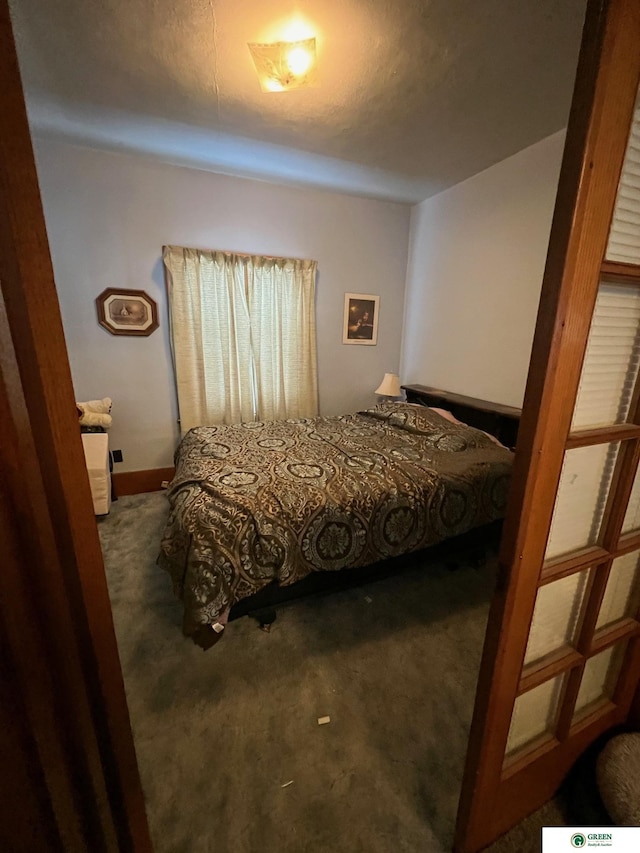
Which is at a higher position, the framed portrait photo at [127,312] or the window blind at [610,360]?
the framed portrait photo at [127,312]

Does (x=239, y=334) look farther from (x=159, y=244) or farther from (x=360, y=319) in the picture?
(x=360, y=319)

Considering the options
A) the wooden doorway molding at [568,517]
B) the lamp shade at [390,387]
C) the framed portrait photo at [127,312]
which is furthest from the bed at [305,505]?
the framed portrait photo at [127,312]

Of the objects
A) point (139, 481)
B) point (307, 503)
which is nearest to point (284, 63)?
point (307, 503)

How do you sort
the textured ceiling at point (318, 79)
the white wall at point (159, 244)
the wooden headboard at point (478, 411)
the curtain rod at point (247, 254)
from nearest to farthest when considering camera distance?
1. the textured ceiling at point (318, 79)
2. the wooden headboard at point (478, 411)
3. the white wall at point (159, 244)
4. the curtain rod at point (247, 254)

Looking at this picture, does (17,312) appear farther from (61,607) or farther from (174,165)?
(174,165)

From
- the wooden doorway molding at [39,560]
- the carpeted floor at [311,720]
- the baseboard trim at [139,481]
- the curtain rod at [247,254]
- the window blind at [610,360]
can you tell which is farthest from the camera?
the baseboard trim at [139,481]

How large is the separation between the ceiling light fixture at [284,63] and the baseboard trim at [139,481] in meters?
2.93

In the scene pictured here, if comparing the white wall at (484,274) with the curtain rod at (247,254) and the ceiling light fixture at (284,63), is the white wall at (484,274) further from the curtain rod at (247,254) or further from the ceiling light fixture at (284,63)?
the ceiling light fixture at (284,63)

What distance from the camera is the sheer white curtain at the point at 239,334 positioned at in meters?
2.98

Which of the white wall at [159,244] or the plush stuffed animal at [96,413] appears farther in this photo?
the plush stuffed animal at [96,413]

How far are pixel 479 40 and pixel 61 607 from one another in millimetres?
2427

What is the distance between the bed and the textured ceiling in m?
1.88

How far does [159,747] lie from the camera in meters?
1.25

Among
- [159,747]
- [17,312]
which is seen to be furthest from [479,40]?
[159,747]
